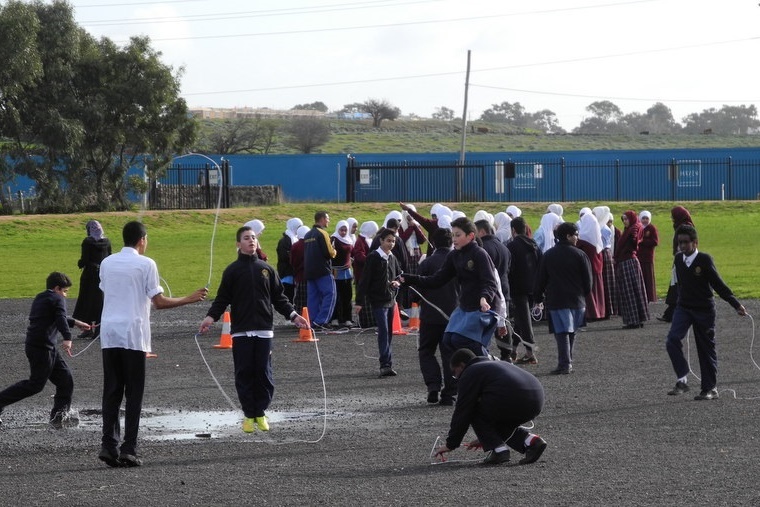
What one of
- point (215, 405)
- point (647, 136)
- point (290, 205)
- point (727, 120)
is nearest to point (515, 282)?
point (215, 405)

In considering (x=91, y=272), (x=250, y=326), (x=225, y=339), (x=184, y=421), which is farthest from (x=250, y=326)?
(x=91, y=272)

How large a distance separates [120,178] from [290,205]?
6.67 m

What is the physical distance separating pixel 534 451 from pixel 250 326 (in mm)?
2758

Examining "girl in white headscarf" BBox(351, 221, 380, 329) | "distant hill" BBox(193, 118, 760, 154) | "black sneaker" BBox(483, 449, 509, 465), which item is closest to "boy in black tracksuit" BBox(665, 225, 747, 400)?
"black sneaker" BBox(483, 449, 509, 465)

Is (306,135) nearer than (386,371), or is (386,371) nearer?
(386,371)

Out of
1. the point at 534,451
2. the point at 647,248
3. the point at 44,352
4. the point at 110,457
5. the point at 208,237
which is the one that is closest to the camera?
the point at 534,451

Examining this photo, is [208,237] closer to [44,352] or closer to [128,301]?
[44,352]

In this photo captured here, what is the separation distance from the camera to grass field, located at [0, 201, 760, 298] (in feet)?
94.4

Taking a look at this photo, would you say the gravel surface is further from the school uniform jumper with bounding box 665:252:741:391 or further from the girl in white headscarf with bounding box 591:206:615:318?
the girl in white headscarf with bounding box 591:206:615:318

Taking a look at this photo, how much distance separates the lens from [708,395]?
11.9 m

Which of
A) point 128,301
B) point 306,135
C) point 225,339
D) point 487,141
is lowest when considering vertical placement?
point 225,339

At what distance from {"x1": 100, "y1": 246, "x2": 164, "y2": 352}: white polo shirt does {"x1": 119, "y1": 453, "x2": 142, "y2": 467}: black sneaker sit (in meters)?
0.76

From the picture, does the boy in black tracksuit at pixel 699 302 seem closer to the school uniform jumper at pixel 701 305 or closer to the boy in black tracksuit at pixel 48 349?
the school uniform jumper at pixel 701 305

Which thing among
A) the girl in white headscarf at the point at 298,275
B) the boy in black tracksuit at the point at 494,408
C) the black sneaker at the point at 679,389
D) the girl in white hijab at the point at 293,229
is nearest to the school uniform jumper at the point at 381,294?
the black sneaker at the point at 679,389
